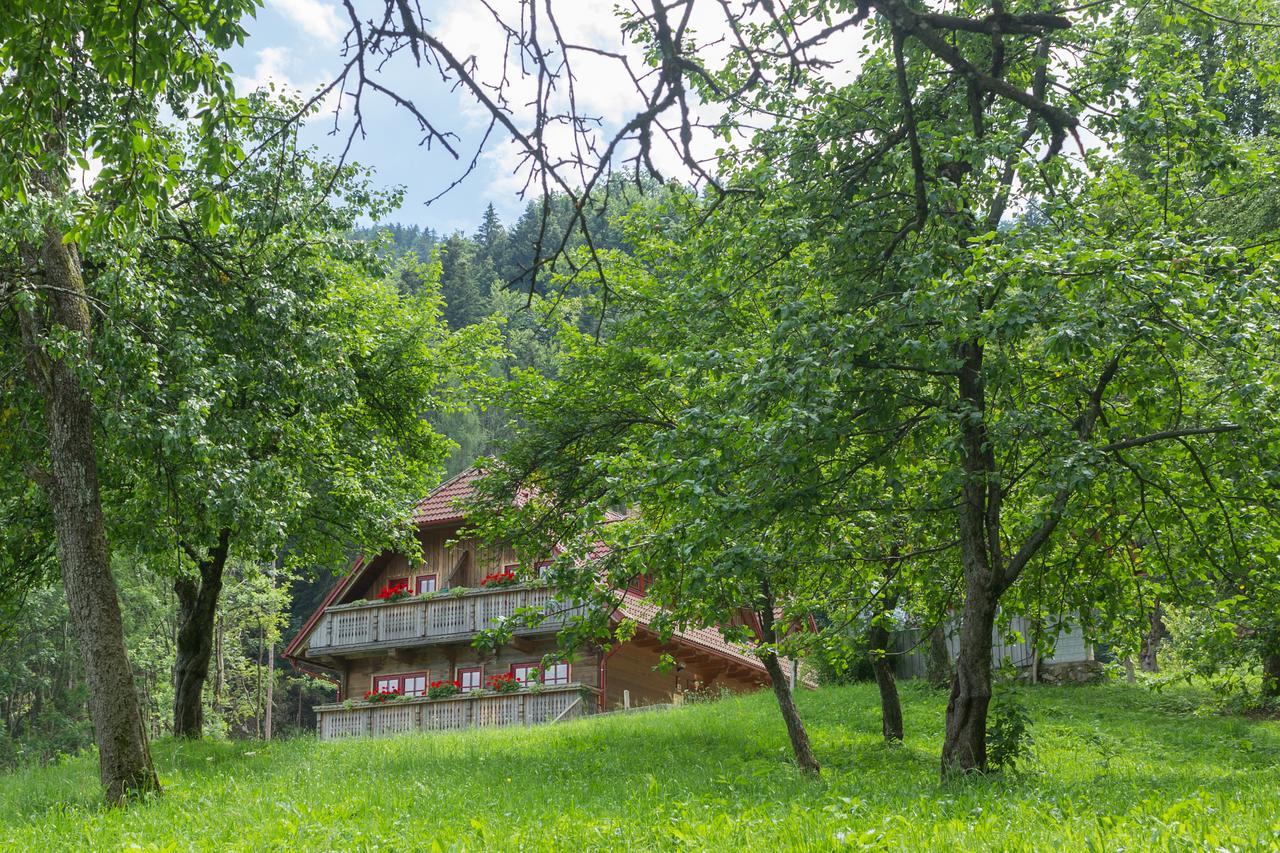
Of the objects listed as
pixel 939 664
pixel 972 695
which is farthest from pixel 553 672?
pixel 972 695

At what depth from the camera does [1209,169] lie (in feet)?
35.0

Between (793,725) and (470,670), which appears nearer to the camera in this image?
(793,725)

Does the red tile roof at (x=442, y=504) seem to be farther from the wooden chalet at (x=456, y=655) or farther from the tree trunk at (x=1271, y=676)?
the tree trunk at (x=1271, y=676)

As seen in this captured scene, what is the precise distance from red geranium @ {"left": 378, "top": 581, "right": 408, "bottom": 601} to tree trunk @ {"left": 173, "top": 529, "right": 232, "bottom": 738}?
9127mm

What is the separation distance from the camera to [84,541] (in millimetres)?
12711

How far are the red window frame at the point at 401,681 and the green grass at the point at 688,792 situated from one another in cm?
993

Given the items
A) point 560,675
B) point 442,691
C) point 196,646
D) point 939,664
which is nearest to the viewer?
point 196,646

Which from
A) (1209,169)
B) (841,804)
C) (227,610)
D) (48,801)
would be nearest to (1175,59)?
(1209,169)

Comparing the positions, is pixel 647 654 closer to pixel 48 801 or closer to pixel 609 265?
pixel 609 265

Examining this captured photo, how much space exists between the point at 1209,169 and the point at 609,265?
35.1 ft

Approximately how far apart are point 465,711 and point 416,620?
12.5 feet

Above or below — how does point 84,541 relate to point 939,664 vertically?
above

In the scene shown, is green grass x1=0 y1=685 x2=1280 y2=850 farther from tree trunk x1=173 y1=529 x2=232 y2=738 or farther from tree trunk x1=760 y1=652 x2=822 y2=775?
tree trunk x1=173 y1=529 x2=232 y2=738

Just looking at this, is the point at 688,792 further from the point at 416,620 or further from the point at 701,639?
the point at 701,639
